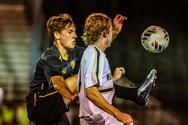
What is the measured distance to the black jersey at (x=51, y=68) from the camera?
4.95m

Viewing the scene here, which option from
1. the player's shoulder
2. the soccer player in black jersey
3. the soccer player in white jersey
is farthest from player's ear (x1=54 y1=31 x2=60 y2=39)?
the soccer player in white jersey

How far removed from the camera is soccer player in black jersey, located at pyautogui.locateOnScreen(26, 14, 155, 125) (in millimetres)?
4891

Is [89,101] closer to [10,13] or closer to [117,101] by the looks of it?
[117,101]

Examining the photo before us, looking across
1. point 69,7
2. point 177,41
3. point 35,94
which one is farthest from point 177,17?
point 35,94

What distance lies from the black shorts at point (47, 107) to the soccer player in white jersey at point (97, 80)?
0.86ft

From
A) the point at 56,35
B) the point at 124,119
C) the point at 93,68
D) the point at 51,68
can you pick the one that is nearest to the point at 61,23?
the point at 56,35

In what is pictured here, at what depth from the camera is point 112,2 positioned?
14.5 m

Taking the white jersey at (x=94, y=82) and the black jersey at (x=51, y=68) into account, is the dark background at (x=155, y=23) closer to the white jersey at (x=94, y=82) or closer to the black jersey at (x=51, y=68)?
the black jersey at (x=51, y=68)

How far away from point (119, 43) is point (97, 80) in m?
9.95

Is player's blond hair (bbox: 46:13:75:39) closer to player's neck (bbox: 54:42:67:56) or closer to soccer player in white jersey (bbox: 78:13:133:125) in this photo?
player's neck (bbox: 54:42:67:56)

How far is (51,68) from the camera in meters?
4.95

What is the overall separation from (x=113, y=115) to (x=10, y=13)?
11.3 m

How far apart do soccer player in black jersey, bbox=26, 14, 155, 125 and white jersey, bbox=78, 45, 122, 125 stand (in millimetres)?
277

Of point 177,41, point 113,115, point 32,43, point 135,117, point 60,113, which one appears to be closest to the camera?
point 113,115
